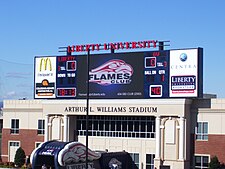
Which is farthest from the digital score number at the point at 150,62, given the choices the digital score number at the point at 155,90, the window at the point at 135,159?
the window at the point at 135,159

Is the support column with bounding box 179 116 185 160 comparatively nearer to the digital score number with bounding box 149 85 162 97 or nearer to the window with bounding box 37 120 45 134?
the digital score number with bounding box 149 85 162 97

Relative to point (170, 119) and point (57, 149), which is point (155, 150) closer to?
point (170, 119)

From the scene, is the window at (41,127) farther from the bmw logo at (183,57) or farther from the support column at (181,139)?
the bmw logo at (183,57)

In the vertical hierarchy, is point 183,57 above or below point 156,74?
above


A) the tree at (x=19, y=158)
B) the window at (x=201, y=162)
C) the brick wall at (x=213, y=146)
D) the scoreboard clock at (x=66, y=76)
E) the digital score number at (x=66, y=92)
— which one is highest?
the scoreboard clock at (x=66, y=76)

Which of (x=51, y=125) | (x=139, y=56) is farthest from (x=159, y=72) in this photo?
(x=51, y=125)

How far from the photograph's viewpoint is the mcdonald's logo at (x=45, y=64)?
5763cm

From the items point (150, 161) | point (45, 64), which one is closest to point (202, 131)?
point (150, 161)

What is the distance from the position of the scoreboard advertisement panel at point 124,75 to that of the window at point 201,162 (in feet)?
18.5

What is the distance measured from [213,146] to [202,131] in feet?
5.47

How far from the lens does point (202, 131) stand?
166 feet

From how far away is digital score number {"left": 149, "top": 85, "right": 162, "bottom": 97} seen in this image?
5112 cm

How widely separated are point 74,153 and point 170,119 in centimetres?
954

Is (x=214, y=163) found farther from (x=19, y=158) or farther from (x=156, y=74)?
(x=19, y=158)
